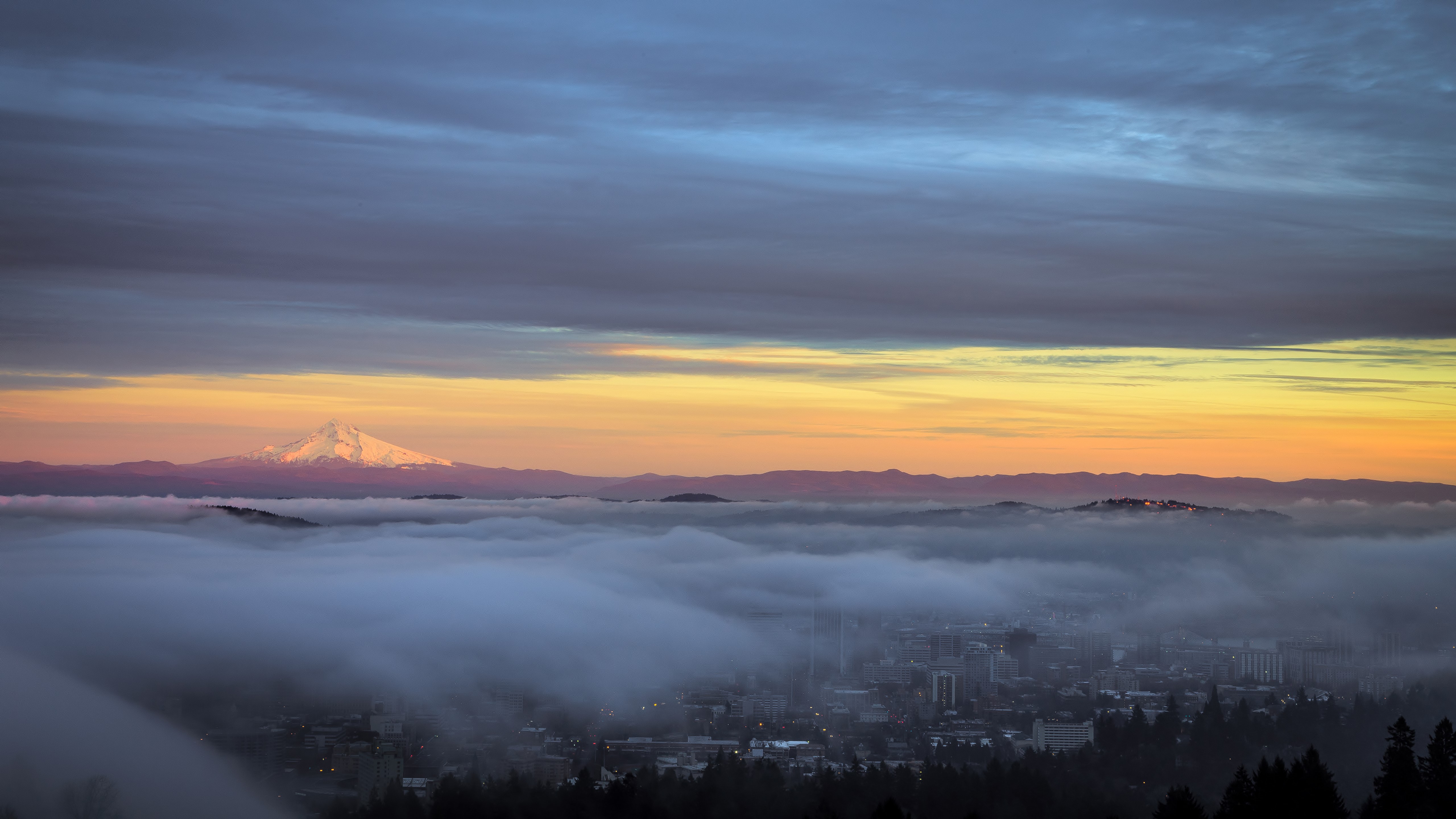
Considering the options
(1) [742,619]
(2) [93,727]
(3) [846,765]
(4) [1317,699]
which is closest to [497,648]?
(1) [742,619]

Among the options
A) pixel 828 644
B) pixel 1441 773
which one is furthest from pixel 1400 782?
pixel 828 644

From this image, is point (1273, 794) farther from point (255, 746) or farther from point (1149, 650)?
point (1149, 650)

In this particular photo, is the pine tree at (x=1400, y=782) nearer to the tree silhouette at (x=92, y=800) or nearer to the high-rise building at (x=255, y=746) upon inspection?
the high-rise building at (x=255, y=746)

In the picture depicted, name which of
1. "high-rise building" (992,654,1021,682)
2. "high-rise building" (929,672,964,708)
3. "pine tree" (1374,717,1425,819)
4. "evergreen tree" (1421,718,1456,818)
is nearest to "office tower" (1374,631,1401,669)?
"high-rise building" (992,654,1021,682)

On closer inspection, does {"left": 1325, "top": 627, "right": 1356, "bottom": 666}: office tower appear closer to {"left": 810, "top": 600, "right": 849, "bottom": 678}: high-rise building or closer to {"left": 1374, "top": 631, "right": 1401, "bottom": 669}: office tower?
Answer: {"left": 1374, "top": 631, "right": 1401, "bottom": 669}: office tower

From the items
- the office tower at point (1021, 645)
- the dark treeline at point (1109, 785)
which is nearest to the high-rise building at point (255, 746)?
the dark treeline at point (1109, 785)

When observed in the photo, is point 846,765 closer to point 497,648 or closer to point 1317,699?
point 1317,699
